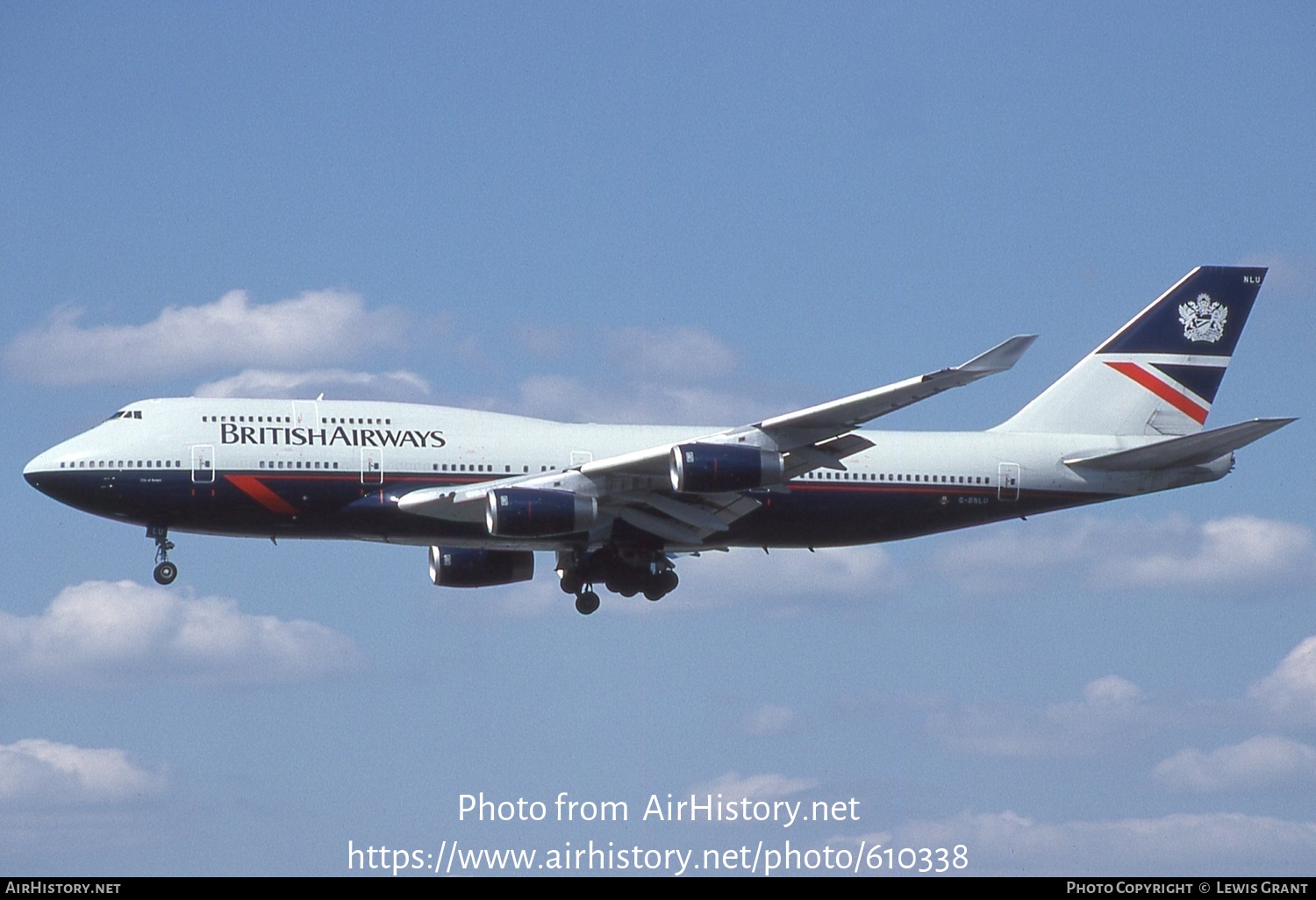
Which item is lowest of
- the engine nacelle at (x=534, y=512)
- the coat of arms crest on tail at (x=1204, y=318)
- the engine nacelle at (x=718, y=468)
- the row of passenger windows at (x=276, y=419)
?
the engine nacelle at (x=534, y=512)

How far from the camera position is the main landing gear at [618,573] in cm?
5231

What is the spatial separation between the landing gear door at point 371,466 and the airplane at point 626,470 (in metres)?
0.04

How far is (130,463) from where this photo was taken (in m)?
48.3

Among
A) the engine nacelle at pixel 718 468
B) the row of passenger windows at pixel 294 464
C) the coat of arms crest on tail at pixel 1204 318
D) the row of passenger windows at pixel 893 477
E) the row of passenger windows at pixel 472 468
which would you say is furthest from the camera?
the coat of arms crest on tail at pixel 1204 318

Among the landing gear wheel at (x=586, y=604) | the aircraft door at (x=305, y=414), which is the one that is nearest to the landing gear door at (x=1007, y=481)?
the landing gear wheel at (x=586, y=604)

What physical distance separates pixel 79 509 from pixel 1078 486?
27135 millimetres

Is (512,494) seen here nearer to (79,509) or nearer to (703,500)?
(703,500)

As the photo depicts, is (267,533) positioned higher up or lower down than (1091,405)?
lower down

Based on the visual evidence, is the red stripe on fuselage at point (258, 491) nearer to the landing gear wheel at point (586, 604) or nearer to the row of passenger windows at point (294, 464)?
the row of passenger windows at point (294, 464)

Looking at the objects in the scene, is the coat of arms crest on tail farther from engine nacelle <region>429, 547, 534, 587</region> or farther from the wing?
engine nacelle <region>429, 547, 534, 587</region>

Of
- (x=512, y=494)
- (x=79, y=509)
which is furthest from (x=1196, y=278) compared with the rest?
(x=79, y=509)

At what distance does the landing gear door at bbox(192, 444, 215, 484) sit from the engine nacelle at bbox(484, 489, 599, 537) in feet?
23.1
